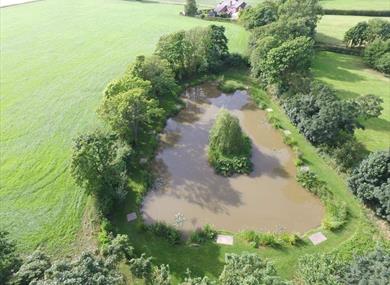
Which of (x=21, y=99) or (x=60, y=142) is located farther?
(x=21, y=99)

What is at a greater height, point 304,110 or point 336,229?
point 304,110

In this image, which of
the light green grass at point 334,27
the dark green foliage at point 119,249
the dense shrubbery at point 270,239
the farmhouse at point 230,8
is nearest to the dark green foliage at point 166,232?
the dark green foliage at point 119,249

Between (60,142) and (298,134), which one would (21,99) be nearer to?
(60,142)

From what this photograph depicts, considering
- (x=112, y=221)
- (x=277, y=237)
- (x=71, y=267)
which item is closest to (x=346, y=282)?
(x=277, y=237)

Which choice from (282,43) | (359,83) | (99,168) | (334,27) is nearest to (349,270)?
(99,168)

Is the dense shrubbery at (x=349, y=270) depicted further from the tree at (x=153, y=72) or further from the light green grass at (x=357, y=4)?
the light green grass at (x=357, y=4)

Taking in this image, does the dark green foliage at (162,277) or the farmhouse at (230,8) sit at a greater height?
the farmhouse at (230,8)
